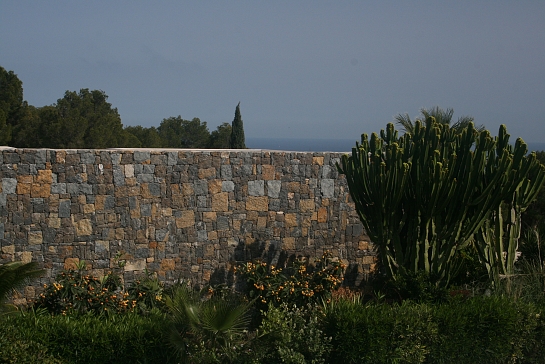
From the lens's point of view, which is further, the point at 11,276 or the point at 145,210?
the point at 145,210

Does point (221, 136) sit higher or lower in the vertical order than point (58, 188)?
higher

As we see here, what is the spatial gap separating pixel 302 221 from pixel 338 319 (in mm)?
3671

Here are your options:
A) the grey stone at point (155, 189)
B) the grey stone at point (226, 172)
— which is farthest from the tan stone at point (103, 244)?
the grey stone at point (226, 172)

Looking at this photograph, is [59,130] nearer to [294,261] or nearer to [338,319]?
[294,261]

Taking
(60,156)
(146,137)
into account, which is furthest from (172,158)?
(146,137)

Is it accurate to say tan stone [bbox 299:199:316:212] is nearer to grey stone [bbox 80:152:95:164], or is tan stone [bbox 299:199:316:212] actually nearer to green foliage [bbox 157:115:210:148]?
grey stone [bbox 80:152:95:164]

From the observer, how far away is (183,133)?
99.2 feet

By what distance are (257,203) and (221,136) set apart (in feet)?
54.1

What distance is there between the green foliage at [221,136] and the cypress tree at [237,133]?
453cm

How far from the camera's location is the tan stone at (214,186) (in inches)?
455

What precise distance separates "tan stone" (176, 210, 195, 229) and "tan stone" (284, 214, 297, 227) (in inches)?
Answer: 67.2

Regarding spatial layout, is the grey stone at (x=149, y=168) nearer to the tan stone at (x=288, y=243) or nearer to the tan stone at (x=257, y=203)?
the tan stone at (x=257, y=203)

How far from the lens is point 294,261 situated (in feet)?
39.5

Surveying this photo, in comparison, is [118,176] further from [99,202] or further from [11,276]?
[11,276]
